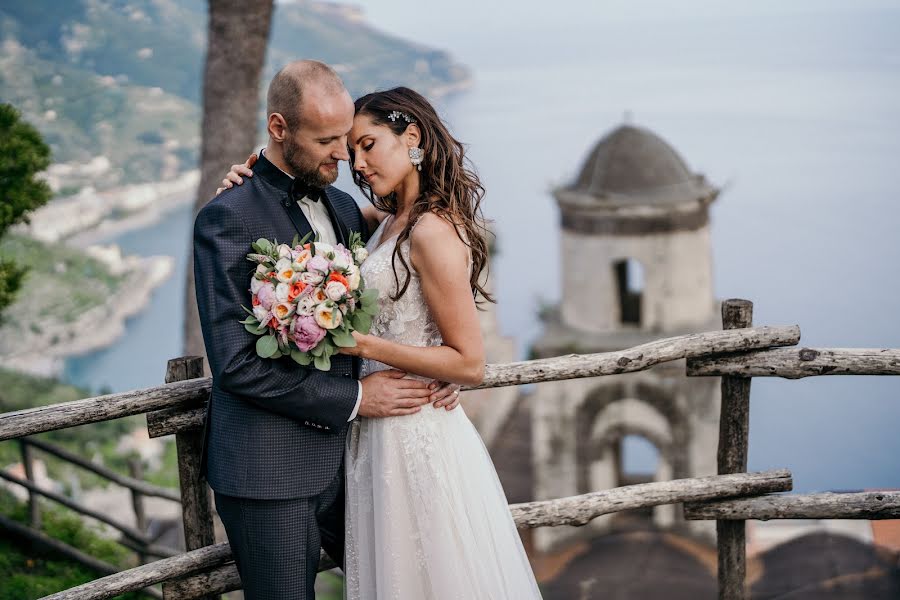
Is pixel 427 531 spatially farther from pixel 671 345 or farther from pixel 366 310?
pixel 671 345

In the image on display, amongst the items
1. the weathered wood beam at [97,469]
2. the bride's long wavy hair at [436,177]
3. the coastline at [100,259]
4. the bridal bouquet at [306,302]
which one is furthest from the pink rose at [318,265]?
the coastline at [100,259]

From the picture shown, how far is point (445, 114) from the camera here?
3637 mm

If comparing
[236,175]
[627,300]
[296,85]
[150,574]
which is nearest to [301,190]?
[236,175]

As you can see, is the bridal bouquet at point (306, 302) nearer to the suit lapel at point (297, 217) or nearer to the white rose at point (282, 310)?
the white rose at point (282, 310)

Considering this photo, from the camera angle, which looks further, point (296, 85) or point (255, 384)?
point (296, 85)

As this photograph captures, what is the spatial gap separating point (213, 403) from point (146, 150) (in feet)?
67.8

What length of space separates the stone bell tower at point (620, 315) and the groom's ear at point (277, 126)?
1344cm

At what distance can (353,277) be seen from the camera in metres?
2.98

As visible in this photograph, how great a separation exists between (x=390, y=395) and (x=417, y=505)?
0.40 m

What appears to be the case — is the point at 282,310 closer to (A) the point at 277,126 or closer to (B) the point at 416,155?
(A) the point at 277,126

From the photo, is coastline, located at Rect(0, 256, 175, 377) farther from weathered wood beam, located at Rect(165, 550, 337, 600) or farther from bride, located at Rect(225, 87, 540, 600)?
bride, located at Rect(225, 87, 540, 600)

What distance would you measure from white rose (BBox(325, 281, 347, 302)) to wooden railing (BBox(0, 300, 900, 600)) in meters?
1.15

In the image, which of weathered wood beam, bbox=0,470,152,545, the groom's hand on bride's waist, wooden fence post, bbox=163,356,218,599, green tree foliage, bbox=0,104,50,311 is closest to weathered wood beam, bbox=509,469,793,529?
the groom's hand on bride's waist

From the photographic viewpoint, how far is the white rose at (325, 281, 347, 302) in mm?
2906
